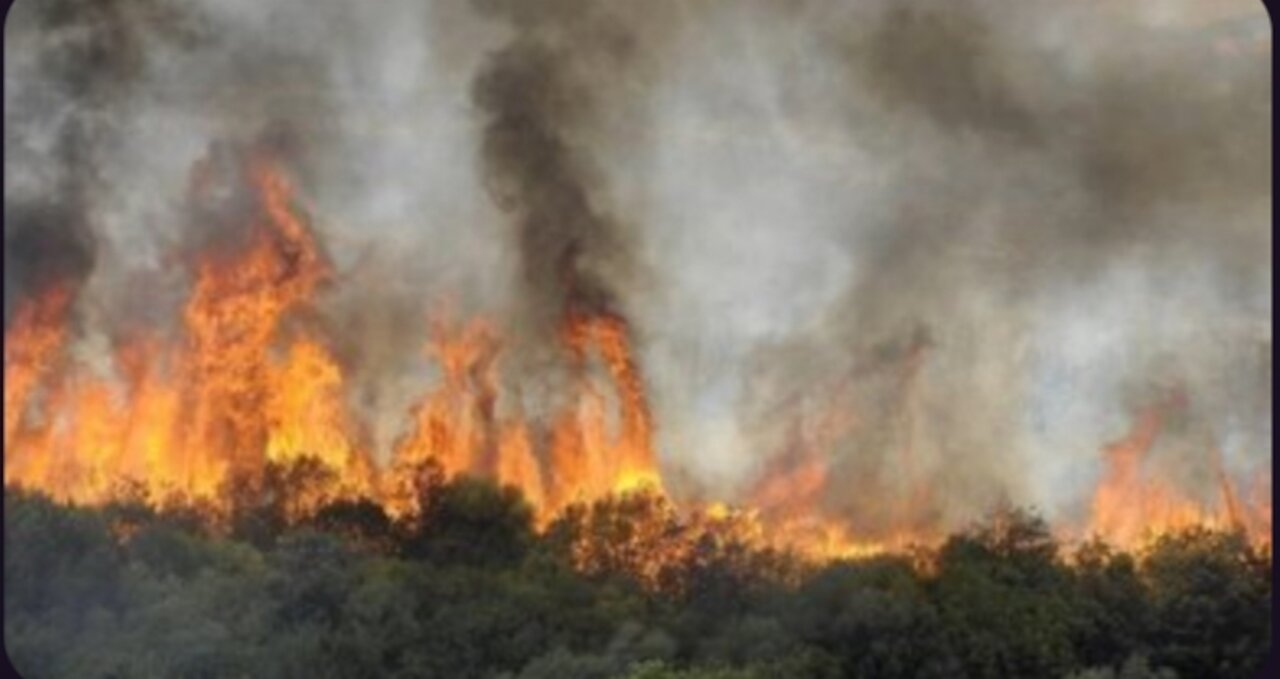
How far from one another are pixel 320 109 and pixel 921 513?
563 inches

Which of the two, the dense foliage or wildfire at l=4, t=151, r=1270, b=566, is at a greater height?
wildfire at l=4, t=151, r=1270, b=566

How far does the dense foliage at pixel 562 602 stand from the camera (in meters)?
33.9

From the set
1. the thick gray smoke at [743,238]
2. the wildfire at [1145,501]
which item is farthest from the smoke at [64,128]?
the wildfire at [1145,501]

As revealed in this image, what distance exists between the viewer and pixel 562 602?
37.3 metres

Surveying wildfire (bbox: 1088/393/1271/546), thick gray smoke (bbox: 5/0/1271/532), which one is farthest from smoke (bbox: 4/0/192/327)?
wildfire (bbox: 1088/393/1271/546)

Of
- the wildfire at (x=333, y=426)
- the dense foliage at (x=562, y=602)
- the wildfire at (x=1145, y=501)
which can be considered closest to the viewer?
the dense foliage at (x=562, y=602)

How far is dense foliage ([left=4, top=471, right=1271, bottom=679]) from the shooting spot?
111 feet

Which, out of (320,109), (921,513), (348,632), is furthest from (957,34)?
(348,632)

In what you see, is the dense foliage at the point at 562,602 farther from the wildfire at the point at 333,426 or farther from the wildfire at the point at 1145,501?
the wildfire at the point at 1145,501

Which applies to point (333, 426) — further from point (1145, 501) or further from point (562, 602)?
point (1145, 501)

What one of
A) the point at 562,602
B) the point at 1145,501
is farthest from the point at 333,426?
the point at 1145,501

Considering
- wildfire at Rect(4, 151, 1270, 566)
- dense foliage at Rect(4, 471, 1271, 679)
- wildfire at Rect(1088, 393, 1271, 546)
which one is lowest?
dense foliage at Rect(4, 471, 1271, 679)

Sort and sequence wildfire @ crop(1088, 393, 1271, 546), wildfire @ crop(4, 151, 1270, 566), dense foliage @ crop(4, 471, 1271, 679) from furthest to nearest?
wildfire @ crop(4, 151, 1270, 566), wildfire @ crop(1088, 393, 1271, 546), dense foliage @ crop(4, 471, 1271, 679)

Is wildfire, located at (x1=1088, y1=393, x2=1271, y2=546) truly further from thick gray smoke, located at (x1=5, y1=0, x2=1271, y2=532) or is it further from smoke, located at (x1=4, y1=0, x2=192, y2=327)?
smoke, located at (x1=4, y1=0, x2=192, y2=327)
